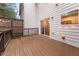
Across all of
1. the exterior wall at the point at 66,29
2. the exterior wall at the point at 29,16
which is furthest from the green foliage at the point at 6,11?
the exterior wall at the point at 66,29

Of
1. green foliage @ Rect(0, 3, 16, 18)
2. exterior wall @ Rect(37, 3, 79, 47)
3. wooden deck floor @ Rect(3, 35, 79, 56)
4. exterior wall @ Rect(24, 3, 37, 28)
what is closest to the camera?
wooden deck floor @ Rect(3, 35, 79, 56)

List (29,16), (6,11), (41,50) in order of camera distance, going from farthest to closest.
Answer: (29,16)
(6,11)
(41,50)

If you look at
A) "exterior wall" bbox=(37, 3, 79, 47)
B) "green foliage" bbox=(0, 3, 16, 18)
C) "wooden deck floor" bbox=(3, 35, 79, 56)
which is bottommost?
"wooden deck floor" bbox=(3, 35, 79, 56)

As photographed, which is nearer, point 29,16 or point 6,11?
point 6,11

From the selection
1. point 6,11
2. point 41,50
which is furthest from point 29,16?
point 41,50

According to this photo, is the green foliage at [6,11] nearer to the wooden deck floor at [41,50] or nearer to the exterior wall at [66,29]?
the exterior wall at [66,29]

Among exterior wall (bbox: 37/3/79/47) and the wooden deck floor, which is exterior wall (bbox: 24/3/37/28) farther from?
the wooden deck floor

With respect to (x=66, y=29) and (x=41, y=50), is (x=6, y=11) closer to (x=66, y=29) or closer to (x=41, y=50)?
(x=66, y=29)

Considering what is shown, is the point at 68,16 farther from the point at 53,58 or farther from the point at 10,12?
the point at 10,12

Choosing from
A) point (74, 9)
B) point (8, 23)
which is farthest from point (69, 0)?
point (8, 23)

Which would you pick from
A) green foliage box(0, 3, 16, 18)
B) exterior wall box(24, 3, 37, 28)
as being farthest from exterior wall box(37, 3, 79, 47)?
exterior wall box(24, 3, 37, 28)

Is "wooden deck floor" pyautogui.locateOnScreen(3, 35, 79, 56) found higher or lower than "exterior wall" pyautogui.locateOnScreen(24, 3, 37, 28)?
lower

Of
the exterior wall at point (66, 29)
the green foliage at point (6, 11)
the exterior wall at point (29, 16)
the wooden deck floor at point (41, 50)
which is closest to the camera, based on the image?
the wooden deck floor at point (41, 50)

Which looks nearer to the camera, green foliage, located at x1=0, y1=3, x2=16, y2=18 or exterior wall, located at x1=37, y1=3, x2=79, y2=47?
exterior wall, located at x1=37, y1=3, x2=79, y2=47
